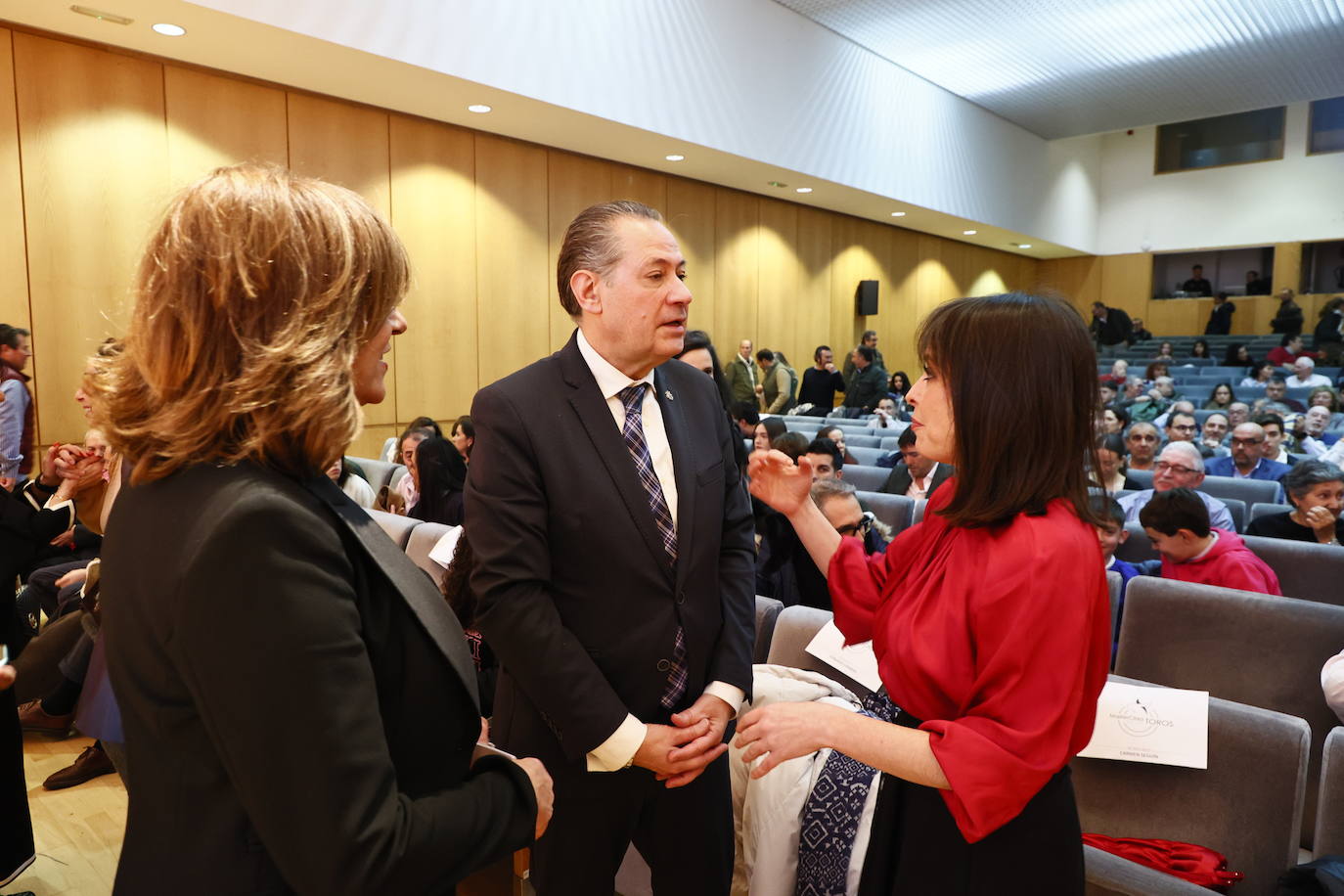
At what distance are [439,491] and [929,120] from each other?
10624mm

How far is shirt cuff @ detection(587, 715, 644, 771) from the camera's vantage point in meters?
1.45

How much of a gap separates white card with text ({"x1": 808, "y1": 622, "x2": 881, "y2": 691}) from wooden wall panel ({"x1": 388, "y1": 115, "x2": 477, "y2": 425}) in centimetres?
631

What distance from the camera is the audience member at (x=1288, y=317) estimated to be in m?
15.7

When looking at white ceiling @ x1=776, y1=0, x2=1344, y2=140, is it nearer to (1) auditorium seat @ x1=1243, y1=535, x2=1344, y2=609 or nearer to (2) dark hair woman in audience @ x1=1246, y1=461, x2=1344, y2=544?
(2) dark hair woman in audience @ x1=1246, y1=461, x2=1344, y2=544

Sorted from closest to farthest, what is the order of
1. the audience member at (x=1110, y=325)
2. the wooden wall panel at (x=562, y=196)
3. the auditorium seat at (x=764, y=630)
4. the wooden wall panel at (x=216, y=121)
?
the auditorium seat at (x=764, y=630) < the wooden wall panel at (x=216, y=121) < the wooden wall panel at (x=562, y=196) < the audience member at (x=1110, y=325)

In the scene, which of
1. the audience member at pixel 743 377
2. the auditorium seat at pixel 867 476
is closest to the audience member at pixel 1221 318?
the audience member at pixel 743 377

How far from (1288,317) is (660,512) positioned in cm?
1825

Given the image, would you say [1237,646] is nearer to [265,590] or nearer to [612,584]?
[612,584]

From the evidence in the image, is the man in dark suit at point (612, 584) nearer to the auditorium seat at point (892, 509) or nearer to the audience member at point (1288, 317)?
the auditorium seat at point (892, 509)

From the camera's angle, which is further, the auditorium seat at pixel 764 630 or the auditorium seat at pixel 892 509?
the auditorium seat at pixel 892 509

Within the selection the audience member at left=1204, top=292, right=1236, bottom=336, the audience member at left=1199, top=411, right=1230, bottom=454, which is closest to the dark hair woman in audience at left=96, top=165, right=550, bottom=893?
the audience member at left=1199, top=411, right=1230, bottom=454

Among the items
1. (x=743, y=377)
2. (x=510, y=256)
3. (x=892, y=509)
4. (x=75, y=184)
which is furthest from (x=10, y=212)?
(x=743, y=377)

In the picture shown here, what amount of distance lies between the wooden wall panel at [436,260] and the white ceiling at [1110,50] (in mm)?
4141

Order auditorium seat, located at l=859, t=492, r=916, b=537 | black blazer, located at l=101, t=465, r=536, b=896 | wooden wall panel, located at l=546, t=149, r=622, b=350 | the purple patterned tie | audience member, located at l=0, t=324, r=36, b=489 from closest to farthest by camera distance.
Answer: black blazer, located at l=101, t=465, r=536, b=896 → the purple patterned tie → auditorium seat, located at l=859, t=492, r=916, b=537 → audience member, located at l=0, t=324, r=36, b=489 → wooden wall panel, located at l=546, t=149, r=622, b=350
